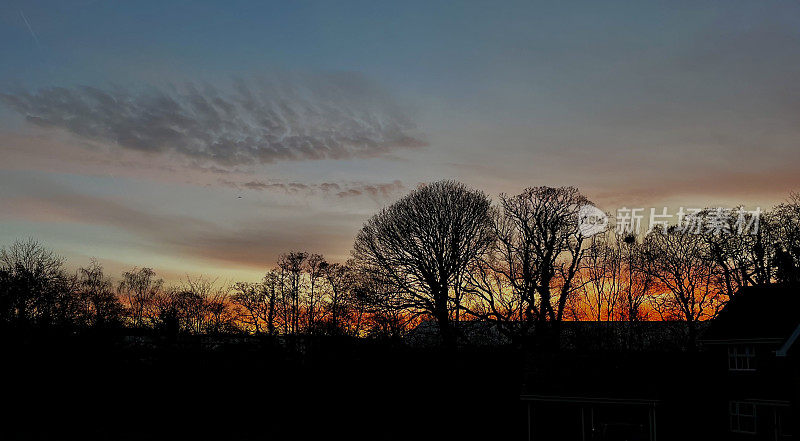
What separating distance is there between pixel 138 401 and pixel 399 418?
1668 centimetres

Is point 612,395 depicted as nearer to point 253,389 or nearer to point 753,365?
point 753,365

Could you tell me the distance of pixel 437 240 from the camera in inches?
2030

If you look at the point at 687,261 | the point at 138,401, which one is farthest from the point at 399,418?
the point at 687,261

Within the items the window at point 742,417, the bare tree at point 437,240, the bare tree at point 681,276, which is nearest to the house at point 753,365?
the window at point 742,417

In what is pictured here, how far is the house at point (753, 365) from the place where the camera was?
33594mm

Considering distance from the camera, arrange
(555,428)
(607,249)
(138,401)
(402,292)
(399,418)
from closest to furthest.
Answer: (555,428)
(138,401)
(399,418)
(402,292)
(607,249)

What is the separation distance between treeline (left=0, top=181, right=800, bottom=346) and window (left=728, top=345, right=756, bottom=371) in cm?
1266

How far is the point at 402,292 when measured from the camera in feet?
168

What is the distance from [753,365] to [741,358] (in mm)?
738

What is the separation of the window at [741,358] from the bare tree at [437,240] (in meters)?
20.2

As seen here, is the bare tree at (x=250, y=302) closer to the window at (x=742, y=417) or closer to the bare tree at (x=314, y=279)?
the bare tree at (x=314, y=279)

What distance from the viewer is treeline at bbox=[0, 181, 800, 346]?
4884 cm

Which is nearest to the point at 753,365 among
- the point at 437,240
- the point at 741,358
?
the point at 741,358

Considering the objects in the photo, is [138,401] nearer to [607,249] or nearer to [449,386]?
[449,386]
